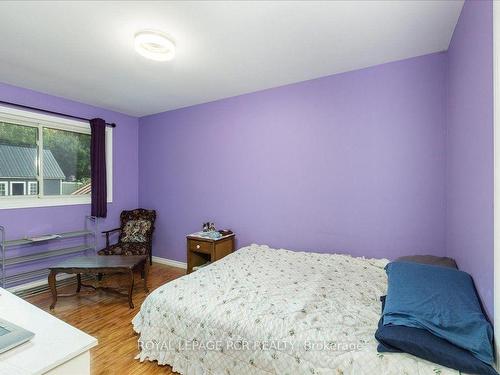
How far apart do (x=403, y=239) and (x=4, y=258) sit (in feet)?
14.2

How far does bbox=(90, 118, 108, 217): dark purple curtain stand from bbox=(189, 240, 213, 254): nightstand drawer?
1.59m

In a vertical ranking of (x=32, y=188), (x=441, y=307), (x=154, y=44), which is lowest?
(x=441, y=307)

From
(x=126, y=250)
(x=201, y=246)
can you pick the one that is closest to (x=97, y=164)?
(x=126, y=250)

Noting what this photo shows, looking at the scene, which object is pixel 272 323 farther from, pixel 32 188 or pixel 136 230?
pixel 32 188

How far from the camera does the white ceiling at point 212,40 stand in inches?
70.2

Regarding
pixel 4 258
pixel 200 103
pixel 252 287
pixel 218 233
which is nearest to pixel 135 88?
pixel 200 103

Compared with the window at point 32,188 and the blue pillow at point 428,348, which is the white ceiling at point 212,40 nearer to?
the window at point 32,188

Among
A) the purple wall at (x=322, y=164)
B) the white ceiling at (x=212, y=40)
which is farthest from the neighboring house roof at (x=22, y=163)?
the purple wall at (x=322, y=164)

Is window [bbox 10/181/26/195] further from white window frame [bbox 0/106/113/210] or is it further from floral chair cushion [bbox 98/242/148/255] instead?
floral chair cushion [bbox 98/242/148/255]

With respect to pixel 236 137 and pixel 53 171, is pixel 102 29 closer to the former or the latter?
pixel 236 137

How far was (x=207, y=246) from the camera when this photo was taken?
3219 mm

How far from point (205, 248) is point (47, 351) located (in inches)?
93.8

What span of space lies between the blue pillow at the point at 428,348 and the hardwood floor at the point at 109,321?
1484mm

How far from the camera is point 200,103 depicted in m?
3.85
